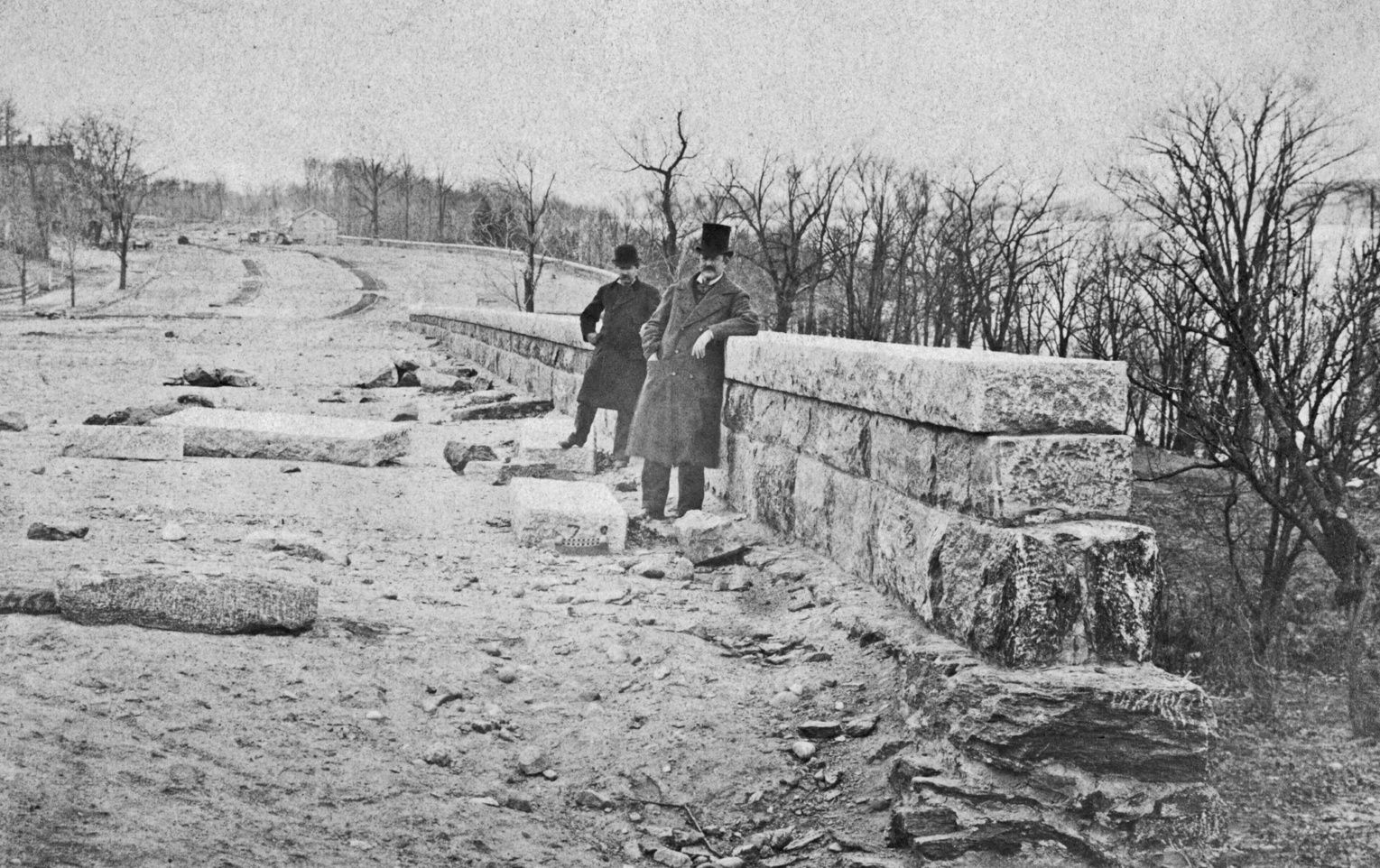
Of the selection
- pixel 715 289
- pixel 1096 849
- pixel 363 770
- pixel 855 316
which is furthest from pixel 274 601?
pixel 855 316

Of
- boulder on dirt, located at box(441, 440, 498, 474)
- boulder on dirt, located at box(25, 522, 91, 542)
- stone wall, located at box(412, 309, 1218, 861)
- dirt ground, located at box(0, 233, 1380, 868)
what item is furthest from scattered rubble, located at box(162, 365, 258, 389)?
stone wall, located at box(412, 309, 1218, 861)

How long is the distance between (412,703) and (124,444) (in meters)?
4.40

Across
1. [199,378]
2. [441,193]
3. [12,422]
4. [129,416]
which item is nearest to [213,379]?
[199,378]

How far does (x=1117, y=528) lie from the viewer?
319 centimetres

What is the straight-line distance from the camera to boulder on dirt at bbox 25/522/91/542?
14.4ft

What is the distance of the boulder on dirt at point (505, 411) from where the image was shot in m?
9.96

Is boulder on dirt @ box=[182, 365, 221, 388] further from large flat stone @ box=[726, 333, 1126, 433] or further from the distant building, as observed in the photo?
the distant building

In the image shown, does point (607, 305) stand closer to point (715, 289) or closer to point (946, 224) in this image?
point (715, 289)

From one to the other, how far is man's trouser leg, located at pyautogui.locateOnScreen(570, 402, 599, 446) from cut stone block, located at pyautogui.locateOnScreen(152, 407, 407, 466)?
1266mm

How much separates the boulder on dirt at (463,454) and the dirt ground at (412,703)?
1.40 meters

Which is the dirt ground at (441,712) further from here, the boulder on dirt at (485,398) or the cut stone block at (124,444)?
the boulder on dirt at (485,398)

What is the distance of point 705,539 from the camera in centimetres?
Result: 511

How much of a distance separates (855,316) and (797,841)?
3209cm

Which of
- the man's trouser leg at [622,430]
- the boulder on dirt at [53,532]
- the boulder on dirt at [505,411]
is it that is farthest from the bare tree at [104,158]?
the boulder on dirt at [53,532]
